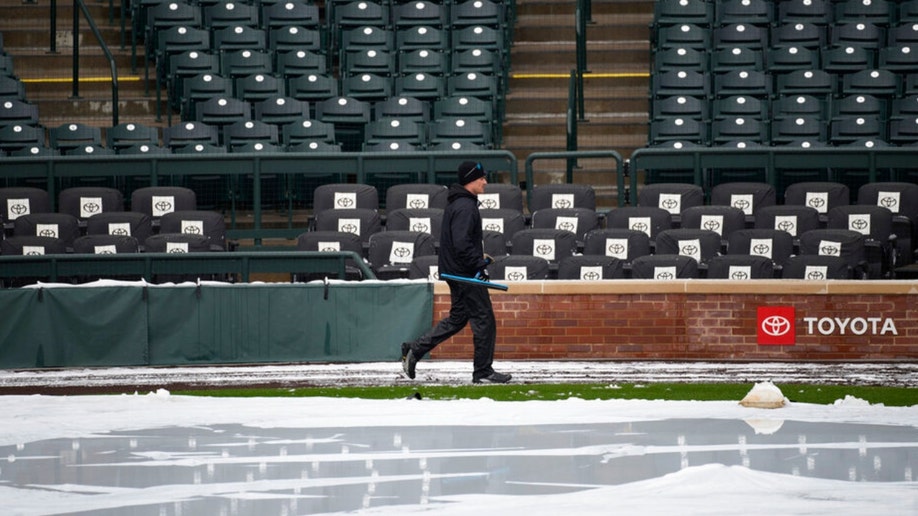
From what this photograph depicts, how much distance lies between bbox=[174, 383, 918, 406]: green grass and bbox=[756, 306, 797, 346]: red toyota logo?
1.57 metres

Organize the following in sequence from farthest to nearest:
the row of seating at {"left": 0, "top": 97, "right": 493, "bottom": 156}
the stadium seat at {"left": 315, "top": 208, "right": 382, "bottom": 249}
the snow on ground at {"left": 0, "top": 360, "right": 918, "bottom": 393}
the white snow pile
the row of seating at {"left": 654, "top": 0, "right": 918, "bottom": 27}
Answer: the row of seating at {"left": 654, "top": 0, "right": 918, "bottom": 27}, the row of seating at {"left": 0, "top": 97, "right": 493, "bottom": 156}, the stadium seat at {"left": 315, "top": 208, "right": 382, "bottom": 249}, the snow on ground at {"left": 0, "top": 360, "right": 918, "bottom": 393}, the white snow pile

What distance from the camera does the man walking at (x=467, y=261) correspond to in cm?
1200

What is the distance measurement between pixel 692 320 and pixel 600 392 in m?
2.22

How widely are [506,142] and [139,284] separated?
24.1ft

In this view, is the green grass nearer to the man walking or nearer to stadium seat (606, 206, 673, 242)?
the man walking

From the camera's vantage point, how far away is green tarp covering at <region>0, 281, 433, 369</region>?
14094mm

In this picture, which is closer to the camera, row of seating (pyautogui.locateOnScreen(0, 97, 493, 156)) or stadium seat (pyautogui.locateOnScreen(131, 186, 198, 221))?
stadium seat (pyautogui.locateOnScreen(131, 186, 198, 221))

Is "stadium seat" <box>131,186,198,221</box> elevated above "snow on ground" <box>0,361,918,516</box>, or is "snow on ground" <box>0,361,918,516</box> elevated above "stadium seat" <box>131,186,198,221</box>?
"stadium seat" <box>131,186,198,221</box>

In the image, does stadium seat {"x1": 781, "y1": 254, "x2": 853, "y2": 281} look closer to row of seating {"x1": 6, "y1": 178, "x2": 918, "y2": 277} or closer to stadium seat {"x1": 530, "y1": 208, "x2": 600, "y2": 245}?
row of seating {"x1": 6, "y1": 178, "x2": 918, "y2": 277}

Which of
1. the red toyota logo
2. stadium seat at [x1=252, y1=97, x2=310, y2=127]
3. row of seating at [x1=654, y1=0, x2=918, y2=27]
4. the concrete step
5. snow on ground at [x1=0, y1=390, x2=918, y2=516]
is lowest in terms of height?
snow on ground at [x1=0, y1=390, x2=918, y2=516]

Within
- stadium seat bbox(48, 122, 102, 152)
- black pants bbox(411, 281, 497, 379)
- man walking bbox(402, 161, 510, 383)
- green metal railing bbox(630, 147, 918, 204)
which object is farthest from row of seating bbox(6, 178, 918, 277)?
man walking bbox(402, 161, 510, 383)

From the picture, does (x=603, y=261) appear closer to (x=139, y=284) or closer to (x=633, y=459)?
(x=139, y=284)

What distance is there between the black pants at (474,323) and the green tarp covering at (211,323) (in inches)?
70.3

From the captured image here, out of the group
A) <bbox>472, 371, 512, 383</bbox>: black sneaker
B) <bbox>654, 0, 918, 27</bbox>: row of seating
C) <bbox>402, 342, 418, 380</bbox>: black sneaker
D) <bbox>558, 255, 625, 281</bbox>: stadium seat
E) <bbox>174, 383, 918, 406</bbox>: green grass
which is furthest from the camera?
<bbox>654, 0, 918, 27</bbox>: row of seating
